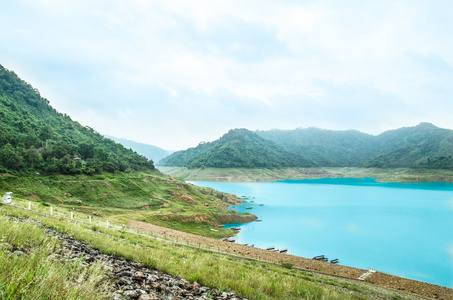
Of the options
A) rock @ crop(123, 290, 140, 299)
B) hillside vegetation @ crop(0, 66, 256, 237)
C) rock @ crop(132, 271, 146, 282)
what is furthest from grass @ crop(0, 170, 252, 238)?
rock @ crop(123, 290, 140, 299)

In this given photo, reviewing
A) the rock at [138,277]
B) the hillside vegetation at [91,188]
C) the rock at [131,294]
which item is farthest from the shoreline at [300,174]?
the rock at [131,294]

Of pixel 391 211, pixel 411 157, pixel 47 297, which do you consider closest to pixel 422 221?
pixel 391 211

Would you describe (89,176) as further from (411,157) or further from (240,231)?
(411,157)

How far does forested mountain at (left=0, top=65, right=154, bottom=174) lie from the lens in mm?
43188

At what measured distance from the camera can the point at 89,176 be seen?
48.4 metres

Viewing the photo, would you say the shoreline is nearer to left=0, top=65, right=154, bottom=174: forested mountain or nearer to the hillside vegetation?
left=0, top=65, right=154, bottom=174: forested mountain

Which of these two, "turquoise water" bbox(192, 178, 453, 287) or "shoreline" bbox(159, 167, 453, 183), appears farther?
"shoreline" bbox(159, 167, 453, 183)

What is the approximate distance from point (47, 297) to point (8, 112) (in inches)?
3820

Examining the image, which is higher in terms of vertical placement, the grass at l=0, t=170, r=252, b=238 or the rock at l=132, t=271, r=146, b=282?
the rock at l=132, t=271, r=146, b=282

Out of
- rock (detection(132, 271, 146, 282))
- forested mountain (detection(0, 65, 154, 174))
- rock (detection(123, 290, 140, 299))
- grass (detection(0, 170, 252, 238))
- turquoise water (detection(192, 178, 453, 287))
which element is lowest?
turquoise water (detection(192, 178, 453, 287))

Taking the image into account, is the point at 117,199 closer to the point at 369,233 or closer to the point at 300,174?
the point at 369,233

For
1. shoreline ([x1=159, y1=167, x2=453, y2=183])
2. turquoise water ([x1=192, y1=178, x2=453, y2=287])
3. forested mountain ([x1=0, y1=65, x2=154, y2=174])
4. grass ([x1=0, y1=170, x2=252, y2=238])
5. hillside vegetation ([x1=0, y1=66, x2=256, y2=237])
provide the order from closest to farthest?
1. turquoise water ([x1=192, y1=178, x2=453, y2=287])
2. grass ([x1=0, y1=170, x2=252, y2=238])
3. hillside vegetation ([x1=0, y1=66, x2=256, y2=237])
4. forested mountain ([x1=0, y1=65, x2=154, y2=174])
5. shoreline ([x1=159, y1=167, x2=453, y2=183])

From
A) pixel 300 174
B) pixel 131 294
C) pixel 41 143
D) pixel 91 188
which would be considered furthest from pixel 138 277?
pixel 300 174

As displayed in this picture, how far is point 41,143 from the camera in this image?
59969mm
